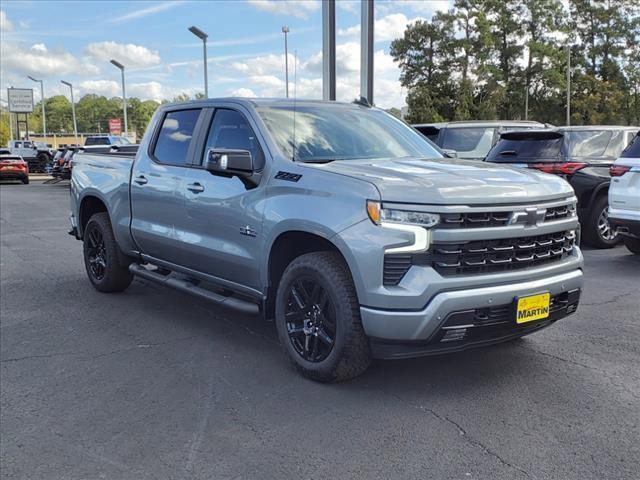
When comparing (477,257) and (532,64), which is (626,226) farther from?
(532,64)

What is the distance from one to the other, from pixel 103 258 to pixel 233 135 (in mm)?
2642

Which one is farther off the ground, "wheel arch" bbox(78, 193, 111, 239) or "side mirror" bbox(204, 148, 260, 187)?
"side mirror" bbox(204, 148, 260, 187)

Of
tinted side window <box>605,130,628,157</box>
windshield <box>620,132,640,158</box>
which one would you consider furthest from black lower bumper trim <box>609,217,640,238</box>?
tinted side window <box>605,130,628,157</box>

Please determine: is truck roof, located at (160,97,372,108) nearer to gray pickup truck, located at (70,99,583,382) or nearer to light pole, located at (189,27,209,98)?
gray pickup truck, located at (70,99,583,382)

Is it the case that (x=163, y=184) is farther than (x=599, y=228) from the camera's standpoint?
No

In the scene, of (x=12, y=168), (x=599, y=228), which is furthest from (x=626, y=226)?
(x=12, y=168)

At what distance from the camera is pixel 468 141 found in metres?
12.9

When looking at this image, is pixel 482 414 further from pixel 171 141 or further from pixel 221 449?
pixel 171 141

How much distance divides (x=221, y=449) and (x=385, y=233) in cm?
146

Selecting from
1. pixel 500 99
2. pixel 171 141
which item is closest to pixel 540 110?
pixel 500 99

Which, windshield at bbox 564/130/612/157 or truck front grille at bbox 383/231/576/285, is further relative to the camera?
windshield at bbox 564/130/612/157

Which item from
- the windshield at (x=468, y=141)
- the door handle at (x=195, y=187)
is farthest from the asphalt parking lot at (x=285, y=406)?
the windshield at (x=468, y=141)

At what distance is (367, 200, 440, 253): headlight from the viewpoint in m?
3.66

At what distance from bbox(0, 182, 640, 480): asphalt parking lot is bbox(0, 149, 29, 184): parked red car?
2658 centimetres
